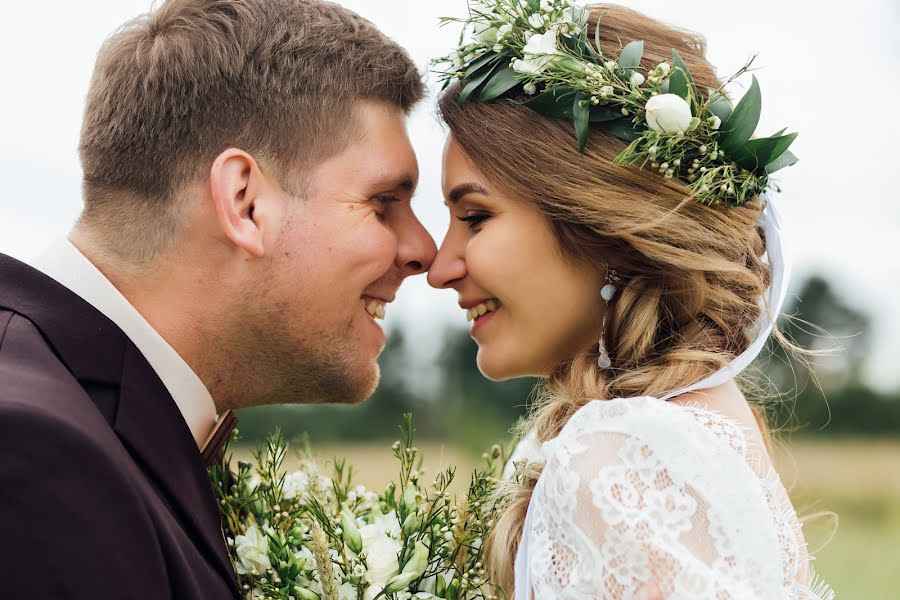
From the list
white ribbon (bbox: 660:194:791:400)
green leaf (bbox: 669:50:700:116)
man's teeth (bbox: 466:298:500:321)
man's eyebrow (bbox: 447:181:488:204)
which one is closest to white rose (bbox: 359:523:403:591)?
man's teeth (bbox: 466:298:500:321)

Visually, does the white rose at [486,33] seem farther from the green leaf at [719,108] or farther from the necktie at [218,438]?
the necktie at [218,438]

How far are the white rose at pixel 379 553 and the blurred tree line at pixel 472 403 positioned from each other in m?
20.2

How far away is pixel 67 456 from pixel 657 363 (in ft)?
7.35

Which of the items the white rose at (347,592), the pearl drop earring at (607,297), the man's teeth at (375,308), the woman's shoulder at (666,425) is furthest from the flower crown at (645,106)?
the white rose at (347,592)

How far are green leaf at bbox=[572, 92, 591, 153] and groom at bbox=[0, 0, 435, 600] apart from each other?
115cm

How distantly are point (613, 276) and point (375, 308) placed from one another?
126cm

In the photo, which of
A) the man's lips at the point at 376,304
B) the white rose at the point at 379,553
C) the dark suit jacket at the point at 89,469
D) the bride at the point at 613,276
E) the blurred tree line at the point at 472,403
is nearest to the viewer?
the dark suit jacket at the point at 89,469

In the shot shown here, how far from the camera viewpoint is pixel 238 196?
168 inches

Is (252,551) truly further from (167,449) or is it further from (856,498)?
(856,498)

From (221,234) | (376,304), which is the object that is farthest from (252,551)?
(376,304)

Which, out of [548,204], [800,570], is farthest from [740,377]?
[548,204]

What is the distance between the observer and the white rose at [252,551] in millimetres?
3561

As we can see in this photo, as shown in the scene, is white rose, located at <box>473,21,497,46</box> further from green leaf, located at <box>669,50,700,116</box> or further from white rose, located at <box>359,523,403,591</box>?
white rose, located at <box>359,523,403,591</box>

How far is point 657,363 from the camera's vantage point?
3.90 metres
